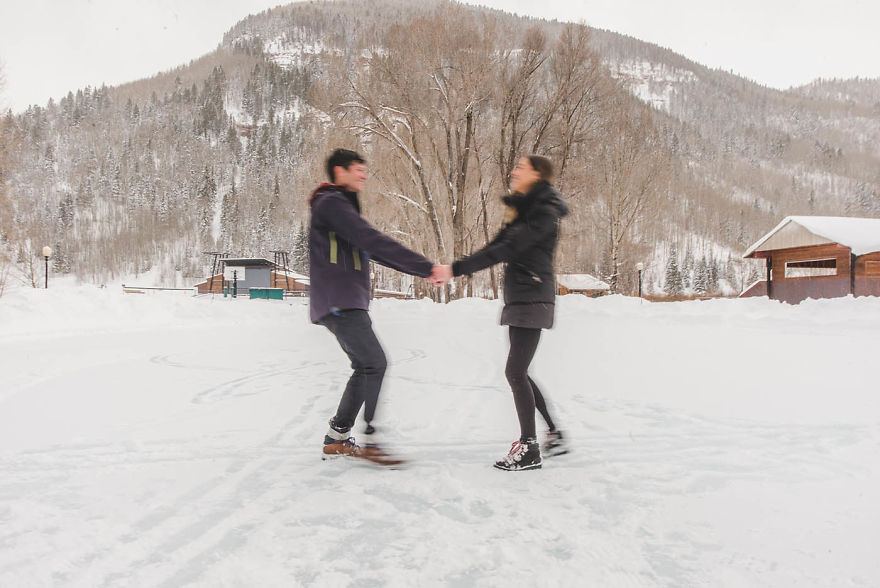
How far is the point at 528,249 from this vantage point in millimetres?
2785

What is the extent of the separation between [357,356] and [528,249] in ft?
3.98

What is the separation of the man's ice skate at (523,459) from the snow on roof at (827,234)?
84.2 feet

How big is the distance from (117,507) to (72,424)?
6.45ft

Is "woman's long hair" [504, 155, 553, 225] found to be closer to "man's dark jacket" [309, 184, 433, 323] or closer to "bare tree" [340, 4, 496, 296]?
"man's dark jacket" [309, 184, 433, 323]

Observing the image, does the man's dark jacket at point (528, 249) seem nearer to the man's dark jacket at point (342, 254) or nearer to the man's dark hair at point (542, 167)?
the man's dark hair at point (542, 167)

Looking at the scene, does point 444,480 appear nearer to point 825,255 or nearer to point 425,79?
point 425,79

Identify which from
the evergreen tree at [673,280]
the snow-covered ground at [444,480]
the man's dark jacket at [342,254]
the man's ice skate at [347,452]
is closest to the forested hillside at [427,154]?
the evergreen tree at [673,280]

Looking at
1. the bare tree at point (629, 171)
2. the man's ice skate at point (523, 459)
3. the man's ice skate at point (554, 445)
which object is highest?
the bare tree at point (629, 171)

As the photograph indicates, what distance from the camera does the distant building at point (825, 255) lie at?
849 inches

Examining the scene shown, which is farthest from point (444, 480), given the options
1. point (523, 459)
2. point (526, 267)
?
point (526, 267)

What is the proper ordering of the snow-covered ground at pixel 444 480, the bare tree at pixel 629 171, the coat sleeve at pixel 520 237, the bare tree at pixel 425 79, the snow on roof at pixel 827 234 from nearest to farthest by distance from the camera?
1. the snow-covered ground at pixel 444 480
2. the coat sleeve at pixel 520 237
3. the bare tree at pixel 425 79
4. the snow on roof at pixel 827 234
5. the bare tree at pixel 629 171

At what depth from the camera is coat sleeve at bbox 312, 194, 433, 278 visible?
281cm

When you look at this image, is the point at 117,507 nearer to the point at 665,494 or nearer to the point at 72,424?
the point at 72,424

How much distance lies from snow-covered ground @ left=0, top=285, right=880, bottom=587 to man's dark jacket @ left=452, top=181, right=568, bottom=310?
1057mm
